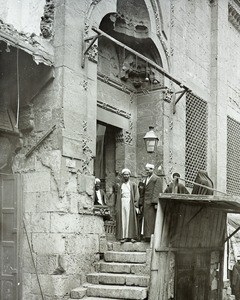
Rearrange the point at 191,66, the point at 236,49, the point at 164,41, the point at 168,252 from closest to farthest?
the point at 168,252, the point at 164,41, the point at 191,66, the point at 236,49

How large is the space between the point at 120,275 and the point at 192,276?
1855 millimetres

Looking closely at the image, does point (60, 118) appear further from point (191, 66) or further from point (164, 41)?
point (191, 66)

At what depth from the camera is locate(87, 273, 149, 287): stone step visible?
805cm

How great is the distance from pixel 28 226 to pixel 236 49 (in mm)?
10663

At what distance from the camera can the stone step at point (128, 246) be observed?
9047 mm

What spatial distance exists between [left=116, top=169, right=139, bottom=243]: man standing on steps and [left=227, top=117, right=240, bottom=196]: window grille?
6.01 meters

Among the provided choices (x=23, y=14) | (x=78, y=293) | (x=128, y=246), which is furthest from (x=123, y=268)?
(x=23, y=14)

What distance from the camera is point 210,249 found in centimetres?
997

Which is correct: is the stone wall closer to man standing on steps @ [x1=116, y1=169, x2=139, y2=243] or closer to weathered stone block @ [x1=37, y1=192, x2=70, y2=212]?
weathered stone block @ [x1=37, y1=192, x2=70, y2=212]

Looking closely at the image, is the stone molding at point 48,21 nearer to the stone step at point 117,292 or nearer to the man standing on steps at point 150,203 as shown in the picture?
the man standing on steps at point 150,203

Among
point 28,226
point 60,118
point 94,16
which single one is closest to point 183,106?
point 94,16

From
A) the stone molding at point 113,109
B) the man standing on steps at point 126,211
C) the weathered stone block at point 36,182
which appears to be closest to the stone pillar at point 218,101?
the stone molding at point 113,109

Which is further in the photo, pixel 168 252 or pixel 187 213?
pixel 187 213

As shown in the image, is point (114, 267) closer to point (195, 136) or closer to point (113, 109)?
point (113, 109)
